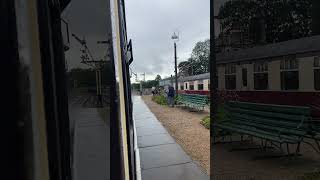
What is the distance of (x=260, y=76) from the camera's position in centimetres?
206

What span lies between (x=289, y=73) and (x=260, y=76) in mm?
409

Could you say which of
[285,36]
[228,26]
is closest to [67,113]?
[228,26]

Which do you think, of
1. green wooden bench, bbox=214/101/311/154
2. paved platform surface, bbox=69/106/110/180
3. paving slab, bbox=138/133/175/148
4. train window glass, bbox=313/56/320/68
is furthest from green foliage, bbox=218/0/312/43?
paving slab, bbox=138/133/175/148

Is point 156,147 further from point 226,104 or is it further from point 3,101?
point 3,101

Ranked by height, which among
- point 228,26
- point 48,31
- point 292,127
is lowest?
point 292,127

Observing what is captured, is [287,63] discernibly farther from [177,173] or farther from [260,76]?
[177,173]

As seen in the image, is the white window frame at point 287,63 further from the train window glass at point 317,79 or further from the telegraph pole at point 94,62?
the telegraph pole at point 94,62

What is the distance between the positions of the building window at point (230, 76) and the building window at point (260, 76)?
117mm

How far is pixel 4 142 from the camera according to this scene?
1.85ft

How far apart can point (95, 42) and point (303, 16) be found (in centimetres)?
143

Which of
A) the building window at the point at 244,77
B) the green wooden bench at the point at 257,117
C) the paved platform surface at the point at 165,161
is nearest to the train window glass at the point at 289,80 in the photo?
the green wooden bench at the point at 257,117

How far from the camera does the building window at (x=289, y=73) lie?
89.1 inches

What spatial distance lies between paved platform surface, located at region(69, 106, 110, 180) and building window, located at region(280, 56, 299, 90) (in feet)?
4.83

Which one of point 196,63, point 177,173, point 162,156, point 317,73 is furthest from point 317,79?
point 196,63
